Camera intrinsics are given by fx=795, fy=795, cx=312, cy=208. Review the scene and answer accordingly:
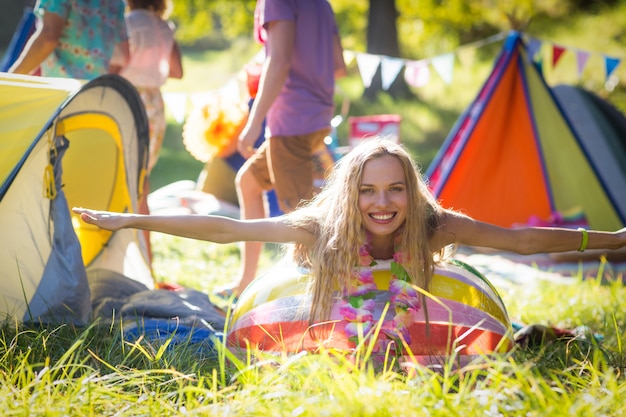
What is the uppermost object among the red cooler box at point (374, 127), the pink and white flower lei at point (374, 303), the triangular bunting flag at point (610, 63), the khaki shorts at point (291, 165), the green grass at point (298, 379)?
the triangular bunting flag at point (610, 63)

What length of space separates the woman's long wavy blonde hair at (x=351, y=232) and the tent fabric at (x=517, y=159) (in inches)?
128

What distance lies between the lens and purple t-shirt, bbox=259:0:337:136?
3.87 metres

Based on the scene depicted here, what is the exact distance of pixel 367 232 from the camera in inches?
113

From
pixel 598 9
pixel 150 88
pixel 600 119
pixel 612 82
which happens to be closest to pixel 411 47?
pixel 598 9

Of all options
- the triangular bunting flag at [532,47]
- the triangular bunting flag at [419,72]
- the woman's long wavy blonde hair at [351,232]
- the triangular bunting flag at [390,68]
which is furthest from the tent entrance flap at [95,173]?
the triangular bunting flag at [419,72]

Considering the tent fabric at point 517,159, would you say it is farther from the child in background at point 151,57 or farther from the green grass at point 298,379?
the child in background at point 151,57

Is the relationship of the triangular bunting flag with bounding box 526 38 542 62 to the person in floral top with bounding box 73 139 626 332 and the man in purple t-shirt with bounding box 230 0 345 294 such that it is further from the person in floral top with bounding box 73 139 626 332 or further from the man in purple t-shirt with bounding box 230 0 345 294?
the person in floral top with bounding box 73 139 626 332

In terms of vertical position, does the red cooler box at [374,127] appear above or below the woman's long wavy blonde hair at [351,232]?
above

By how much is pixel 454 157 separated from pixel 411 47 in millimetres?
15339

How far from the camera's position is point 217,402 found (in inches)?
92.6

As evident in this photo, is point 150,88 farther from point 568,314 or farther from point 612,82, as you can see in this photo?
point 612,82

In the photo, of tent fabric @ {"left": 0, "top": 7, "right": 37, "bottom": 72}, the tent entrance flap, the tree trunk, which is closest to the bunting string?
tent fabric @ {"left": 0, "top": 7, "right": 37, "bottom": 72}

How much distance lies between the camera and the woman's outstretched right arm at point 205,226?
105 inches

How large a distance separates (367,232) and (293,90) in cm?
129
